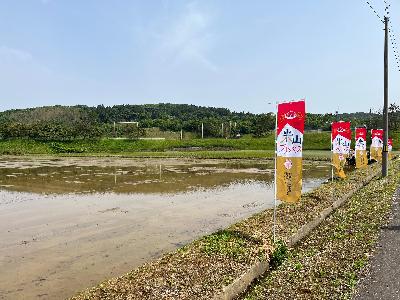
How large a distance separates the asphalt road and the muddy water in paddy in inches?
150

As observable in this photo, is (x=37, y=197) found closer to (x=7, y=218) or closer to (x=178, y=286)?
(x=7, y=218)

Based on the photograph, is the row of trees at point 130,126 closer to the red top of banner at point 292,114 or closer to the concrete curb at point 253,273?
the concrete curb at point 253,273

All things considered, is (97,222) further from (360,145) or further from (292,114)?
(360,145)

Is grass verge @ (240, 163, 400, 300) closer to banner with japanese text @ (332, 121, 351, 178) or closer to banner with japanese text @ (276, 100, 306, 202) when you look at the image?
banner with japanese text @ (276, 100, 306, 202)

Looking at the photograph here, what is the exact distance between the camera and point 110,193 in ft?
55.9

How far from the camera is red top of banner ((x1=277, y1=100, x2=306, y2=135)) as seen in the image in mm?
7609

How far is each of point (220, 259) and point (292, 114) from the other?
3.10m

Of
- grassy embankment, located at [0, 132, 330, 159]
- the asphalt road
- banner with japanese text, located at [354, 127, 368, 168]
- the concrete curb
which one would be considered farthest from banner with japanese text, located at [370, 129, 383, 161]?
grassy embankment, located at [0, 132, 330, 159]

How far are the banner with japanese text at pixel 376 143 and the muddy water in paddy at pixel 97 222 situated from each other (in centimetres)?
804

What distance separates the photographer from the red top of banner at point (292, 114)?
7609mm

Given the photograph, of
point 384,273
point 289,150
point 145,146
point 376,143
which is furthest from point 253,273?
point 145,146

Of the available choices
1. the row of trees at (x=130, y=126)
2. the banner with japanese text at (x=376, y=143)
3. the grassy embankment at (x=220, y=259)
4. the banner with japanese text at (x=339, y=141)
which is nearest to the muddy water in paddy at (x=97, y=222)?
the grassy embankment at (x=220, y=259)

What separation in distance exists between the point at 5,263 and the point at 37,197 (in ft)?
29.6

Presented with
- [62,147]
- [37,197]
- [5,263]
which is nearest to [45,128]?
[62,147]
